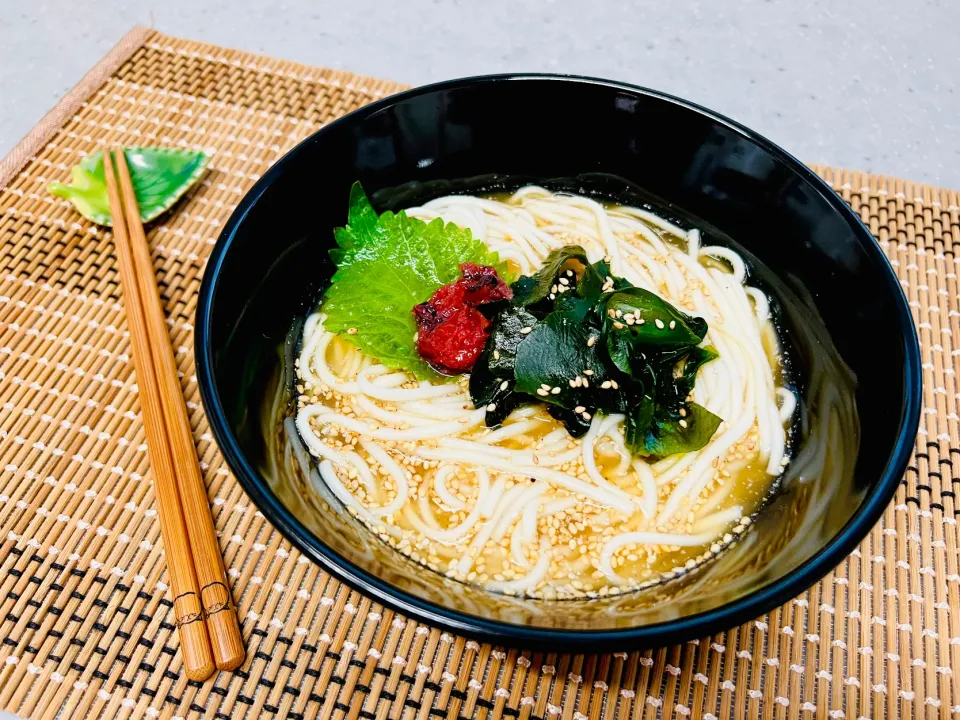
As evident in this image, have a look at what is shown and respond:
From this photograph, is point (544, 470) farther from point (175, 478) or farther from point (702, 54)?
point (702, 54)

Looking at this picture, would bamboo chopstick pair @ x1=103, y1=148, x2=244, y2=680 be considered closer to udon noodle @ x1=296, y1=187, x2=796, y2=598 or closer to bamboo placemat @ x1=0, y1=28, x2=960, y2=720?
bamboo placemat @ x1=0, y1=28, x2=960, y2=720

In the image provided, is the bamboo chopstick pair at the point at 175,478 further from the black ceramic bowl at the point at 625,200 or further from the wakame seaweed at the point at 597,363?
the wakame seaweed at the point at 597,363

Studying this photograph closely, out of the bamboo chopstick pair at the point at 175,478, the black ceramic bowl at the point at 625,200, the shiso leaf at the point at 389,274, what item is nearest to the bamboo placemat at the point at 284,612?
the bamboo chopstick pair at the point at 175,478

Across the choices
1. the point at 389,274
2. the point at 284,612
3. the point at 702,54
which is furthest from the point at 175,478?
the point at 702,54

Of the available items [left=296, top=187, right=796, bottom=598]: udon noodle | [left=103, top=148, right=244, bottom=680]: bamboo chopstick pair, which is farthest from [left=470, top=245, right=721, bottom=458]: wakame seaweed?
[left=103, top=148, right=244, bottom=680]: bamboo chopstick pair

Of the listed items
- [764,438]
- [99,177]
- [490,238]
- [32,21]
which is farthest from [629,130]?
[32,21]

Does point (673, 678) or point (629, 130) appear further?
point (629, 130)

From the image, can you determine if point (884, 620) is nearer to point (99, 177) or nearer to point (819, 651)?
point (819, 651)

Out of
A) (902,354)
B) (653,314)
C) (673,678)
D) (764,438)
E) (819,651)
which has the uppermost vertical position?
(902,354)
